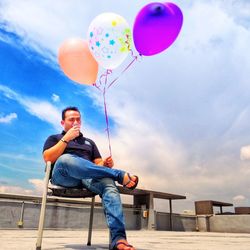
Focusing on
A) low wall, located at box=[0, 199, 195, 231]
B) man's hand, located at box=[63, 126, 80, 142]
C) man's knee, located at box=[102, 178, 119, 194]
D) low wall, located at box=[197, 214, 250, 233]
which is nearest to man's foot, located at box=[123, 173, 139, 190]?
man's knee, located at box=[102, 178, 119, 194]

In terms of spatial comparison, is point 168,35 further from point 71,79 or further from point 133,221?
point 133,221

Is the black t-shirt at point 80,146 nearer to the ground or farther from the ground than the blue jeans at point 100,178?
farther from the ground

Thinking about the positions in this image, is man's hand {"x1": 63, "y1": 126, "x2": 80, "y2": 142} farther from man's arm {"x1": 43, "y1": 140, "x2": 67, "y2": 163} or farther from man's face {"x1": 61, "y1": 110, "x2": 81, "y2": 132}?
man's face {"x1": 61, "y1": 110, "x2": 81, "y2": 132}

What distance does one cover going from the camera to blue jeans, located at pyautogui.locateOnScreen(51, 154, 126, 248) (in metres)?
1.91

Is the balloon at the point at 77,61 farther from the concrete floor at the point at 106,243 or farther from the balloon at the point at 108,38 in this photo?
the concrete floor at the point at 106,243

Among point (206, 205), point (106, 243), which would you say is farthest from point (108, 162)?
point (206, 205)

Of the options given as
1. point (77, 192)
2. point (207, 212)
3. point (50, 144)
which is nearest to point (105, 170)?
point (77, 192)

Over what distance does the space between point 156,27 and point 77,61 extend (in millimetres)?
996

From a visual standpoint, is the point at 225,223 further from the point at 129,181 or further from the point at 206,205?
the point at 129,181

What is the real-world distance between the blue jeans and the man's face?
50 cm

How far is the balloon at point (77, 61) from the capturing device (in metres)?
3.23

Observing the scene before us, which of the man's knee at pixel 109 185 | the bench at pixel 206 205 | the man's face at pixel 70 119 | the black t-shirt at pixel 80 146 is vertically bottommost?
the man's knee at pixel 109 185

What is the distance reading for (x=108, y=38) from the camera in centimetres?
317

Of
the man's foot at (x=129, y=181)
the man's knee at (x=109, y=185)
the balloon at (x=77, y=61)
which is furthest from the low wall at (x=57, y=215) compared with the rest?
the man's foot at (x=129, y=181)
